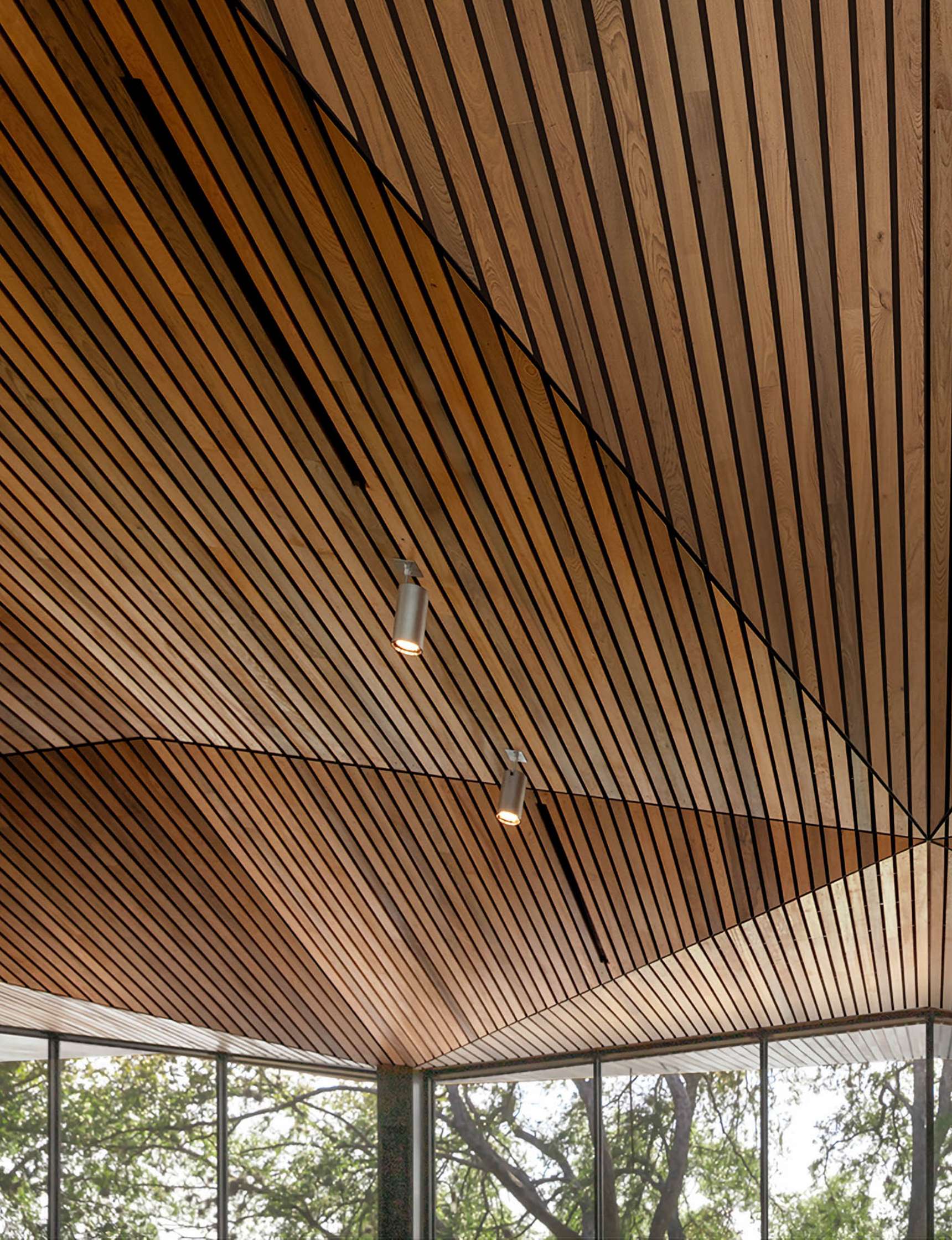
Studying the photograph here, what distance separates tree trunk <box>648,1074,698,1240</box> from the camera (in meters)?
11.4

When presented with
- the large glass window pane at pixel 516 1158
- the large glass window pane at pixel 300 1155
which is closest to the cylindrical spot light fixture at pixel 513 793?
the large glass window pane at pixel 516 1158

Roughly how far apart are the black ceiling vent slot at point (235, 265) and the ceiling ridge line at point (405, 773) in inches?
121

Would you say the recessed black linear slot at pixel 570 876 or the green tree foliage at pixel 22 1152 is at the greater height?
the recessed black linear slot at pixel 570 876

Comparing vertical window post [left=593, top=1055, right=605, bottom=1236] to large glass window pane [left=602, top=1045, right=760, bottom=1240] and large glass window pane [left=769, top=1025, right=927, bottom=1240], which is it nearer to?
large glass window pane [left=602, top=1045, right=760, bottom=1240]

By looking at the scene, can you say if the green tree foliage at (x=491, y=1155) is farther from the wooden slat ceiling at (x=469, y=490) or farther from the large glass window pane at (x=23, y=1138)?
the wooden slat ceiling at (x=469, y=490)

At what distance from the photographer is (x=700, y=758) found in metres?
7.00

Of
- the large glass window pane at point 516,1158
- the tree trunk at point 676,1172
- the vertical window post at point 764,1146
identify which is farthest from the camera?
the large glass window pane at point 516,1158

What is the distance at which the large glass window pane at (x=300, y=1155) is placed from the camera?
12828mm

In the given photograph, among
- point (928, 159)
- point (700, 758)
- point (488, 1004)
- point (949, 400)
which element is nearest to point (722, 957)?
point (488, 1004)

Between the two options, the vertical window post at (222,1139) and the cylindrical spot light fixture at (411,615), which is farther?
the vertical window post at (222,1139)

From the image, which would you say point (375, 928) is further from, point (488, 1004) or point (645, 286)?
point (645, 286)

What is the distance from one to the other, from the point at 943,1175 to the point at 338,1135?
572 cm

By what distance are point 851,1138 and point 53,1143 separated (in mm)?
7089

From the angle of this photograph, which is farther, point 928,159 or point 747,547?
point 747,547
